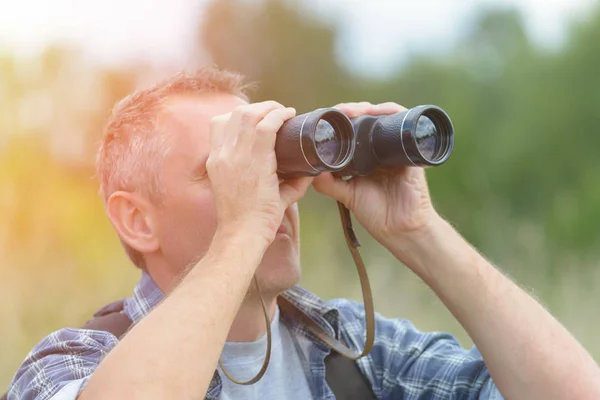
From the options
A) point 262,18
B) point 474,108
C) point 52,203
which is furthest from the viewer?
point 474,108

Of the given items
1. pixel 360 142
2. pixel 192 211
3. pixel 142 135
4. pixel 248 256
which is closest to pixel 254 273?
pixel 248 256

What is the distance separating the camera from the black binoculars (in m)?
1.33

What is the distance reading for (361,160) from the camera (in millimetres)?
1523

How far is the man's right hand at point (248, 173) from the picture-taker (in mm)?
1334

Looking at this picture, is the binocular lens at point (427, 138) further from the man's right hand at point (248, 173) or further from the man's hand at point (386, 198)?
the man's right hand at point (248, 173)

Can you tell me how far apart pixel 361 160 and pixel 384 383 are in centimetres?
54

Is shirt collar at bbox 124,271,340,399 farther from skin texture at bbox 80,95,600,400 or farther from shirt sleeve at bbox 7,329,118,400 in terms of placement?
shirt sleeve at bbox 7,329,118,400

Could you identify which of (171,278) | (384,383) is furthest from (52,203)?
(384,383)

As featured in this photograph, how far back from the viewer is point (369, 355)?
5.70 feet

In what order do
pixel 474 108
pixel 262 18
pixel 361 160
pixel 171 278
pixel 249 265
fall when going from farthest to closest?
pixel 474 108, pixel 262 18, pixel 171 278, pixel 361 160, pixel 249 265

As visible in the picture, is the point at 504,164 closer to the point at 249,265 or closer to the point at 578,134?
the point at 578,134

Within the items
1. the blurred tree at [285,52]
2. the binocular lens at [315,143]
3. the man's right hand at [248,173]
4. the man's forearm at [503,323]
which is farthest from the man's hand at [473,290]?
the blurred tree at [285,52]

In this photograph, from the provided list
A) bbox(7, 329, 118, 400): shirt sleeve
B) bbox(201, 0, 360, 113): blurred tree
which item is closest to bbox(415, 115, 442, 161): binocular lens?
bbox(7, 329, 118, 400): shirt sleeve

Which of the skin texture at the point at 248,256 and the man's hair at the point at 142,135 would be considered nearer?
the skin texture at the point at 248,256
